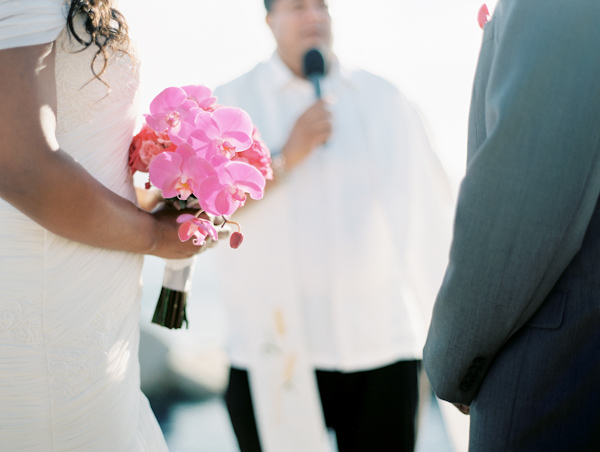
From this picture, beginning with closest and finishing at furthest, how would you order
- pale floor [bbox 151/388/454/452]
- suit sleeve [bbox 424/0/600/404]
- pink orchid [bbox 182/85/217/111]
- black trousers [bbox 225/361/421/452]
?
suit sleeve [bbox 424/0/600/404] → pink orchid [bbox 182/85/217/111] → black trousers [bbox 225/361/421/452] → pale floor [bbox 151/388/454/452]

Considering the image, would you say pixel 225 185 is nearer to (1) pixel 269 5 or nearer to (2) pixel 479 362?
(2) pixel 479 362

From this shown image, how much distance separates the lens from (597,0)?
3.59 ft

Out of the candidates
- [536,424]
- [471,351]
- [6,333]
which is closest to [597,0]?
[471,351]

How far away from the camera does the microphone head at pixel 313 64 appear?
2.33 m

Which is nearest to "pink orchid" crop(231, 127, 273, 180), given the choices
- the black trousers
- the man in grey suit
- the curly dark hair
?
the curly dark hair

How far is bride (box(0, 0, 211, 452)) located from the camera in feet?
4.12

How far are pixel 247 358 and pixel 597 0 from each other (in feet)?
5.70

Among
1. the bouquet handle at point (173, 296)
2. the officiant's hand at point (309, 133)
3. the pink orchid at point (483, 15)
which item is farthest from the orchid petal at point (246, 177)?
the officiant's hand at point (309, 133)

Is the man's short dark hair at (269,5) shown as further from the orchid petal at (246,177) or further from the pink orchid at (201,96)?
the orchid petal at (246,177)

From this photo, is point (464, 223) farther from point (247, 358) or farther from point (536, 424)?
point (247, 358)

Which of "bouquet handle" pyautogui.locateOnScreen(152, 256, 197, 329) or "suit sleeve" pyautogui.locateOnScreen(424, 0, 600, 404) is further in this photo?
"bouquet handle" pyautogui.locateOnScreen(152, 256, 197, 329)

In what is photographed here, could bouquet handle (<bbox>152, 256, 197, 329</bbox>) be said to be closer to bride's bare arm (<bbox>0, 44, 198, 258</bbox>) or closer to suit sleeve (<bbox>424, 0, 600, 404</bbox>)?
bride's bare arm (<bbox>0, 44, 198, 258</bbox>)

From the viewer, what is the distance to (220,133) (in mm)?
1373

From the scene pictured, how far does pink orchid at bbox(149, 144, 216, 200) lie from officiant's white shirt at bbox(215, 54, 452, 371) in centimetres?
96
